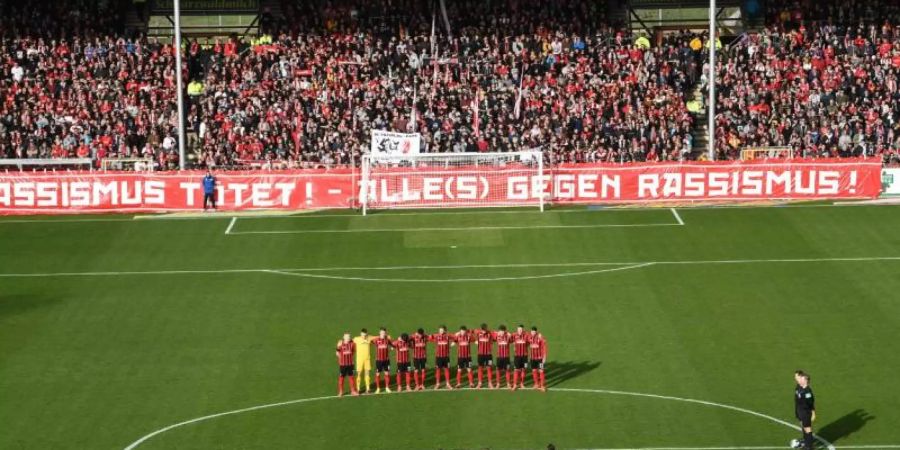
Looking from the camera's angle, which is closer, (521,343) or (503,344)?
(521,343)

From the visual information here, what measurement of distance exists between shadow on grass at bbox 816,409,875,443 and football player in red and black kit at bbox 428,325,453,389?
798cm

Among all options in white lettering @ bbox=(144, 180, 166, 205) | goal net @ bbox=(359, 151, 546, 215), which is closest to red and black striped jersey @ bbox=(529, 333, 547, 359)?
goal net @ bbox=(359, 151, 546, 215)

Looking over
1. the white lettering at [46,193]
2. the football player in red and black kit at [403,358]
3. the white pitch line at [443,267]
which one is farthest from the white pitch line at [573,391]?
the white lettering at [46,193]

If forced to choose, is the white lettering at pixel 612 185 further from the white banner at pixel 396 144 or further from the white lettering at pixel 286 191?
the white lettering at pixel 286 191

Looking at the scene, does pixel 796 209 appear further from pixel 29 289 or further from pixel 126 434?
pixel 126 434

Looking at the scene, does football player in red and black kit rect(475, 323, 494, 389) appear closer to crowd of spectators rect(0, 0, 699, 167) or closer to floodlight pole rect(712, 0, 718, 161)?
crowd of spectators rect(0, 0, 699, 167)

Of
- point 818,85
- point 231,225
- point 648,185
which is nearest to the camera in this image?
point 231,225

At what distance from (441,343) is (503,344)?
133 cm

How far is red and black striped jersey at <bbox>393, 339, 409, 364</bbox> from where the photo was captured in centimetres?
3319

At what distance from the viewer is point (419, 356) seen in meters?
33.5

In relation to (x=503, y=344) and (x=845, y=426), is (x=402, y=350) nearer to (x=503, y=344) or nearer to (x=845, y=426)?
(x=503, y=344)

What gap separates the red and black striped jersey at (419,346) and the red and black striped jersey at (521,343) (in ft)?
6.28

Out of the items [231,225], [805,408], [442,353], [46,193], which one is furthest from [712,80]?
[805,408]

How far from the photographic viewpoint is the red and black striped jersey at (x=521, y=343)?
33.1 meters
